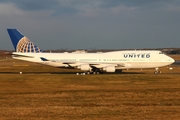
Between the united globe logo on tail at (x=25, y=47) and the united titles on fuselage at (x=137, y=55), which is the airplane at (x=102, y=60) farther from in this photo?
the united globe logo on tail at (x=25, y=47)

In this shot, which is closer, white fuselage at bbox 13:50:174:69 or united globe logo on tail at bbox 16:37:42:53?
white fuselage at bbox 13:50:174:69

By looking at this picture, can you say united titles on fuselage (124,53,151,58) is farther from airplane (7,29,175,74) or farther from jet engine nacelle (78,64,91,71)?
jet engine nacelle (78,64,91,71)

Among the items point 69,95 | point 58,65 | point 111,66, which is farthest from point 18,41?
point 69,95

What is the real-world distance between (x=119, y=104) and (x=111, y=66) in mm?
28814

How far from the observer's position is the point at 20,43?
53500 millimetres

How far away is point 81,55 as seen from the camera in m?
52.0

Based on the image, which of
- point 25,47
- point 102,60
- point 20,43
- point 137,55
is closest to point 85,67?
point 102,60

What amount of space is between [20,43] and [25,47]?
1.19 metres

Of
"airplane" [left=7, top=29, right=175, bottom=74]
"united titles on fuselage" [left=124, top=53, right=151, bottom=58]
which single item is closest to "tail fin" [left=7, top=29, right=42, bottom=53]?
"airplane" [left=7, top=29, right=175, bottom=74]

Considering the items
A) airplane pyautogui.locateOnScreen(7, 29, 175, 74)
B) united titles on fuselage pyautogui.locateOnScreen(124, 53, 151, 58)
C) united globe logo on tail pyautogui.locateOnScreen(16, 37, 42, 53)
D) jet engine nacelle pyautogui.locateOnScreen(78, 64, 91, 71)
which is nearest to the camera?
jet engine nacelle pyautogui.locateOnScreen(78, 64, 91, 71)

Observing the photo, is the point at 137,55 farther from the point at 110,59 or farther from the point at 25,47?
the point at 25,47

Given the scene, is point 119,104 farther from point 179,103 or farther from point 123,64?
point 123,64

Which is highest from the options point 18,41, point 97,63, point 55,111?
point 18,41

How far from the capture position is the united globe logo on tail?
53.3 m
